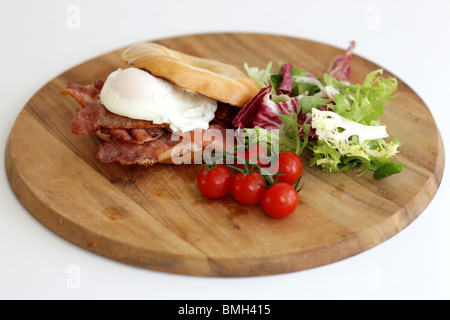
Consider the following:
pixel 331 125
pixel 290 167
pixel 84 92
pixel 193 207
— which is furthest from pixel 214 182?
pixel 84 92

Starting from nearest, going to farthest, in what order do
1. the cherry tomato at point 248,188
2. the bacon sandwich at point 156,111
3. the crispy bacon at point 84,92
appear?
the cherry tomato at point 248,188
the bacon sandwich at point 156,111
the crispy bacon at point 84,92

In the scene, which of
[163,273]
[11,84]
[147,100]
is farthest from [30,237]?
[11,84]

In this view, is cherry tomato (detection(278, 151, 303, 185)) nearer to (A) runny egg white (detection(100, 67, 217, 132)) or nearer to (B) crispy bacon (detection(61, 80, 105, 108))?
(A) runny egg white (detection(100, 67, 217, 132))

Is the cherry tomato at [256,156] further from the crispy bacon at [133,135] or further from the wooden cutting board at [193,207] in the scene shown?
the crispy bacon at [133,135]

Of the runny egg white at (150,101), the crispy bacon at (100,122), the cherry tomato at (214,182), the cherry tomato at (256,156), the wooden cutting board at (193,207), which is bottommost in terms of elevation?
the wooden cutting board at (193,207)

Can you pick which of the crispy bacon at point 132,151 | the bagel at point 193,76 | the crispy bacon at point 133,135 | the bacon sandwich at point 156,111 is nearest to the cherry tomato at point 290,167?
the bacon sandwich at point 156,111

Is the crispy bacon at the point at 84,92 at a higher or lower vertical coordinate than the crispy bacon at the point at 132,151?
higher
